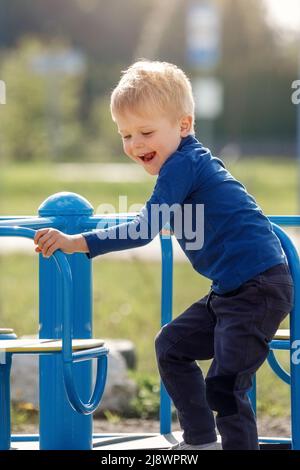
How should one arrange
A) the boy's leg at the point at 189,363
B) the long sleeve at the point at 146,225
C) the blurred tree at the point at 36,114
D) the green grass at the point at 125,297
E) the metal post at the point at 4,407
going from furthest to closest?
the blurred tree at the point at 36,114 → the green grass at the point at 125,297 → the metal post at the point at 4,407 → the boy's leg at the point at 189,363 → the long sleeve at the point at 146,225

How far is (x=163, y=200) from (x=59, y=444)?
1158mm

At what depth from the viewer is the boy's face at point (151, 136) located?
3.60m

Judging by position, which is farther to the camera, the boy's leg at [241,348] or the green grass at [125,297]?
the green grass at [125,297]

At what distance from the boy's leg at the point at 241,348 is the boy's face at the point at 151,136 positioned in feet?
1.61

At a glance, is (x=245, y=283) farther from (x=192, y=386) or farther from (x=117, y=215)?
(x=117, y=215)

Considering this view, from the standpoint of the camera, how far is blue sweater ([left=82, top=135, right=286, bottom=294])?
3.44m

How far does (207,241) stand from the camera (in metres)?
3.53

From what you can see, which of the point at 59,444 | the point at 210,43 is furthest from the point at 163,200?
the point at 210,43

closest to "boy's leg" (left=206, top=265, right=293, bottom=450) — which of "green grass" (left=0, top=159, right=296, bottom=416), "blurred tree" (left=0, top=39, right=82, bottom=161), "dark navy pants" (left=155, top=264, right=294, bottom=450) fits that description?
"dark navy pants" (left=155, top=264, right=294, bottom=450)

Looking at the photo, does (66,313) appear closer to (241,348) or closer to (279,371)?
(241,348)

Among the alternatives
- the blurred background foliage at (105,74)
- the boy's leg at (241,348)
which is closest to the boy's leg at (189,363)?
the boy's leg at (241,348)

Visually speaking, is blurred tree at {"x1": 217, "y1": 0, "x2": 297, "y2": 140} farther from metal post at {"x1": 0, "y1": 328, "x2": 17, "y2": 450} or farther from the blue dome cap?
metal post at {"x1": 0, "y1": 328, "x2": 17, "y2": 450}

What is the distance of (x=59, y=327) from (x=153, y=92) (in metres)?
1.00

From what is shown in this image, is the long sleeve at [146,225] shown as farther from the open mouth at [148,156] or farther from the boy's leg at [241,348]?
the boy's leg at [241,348]
